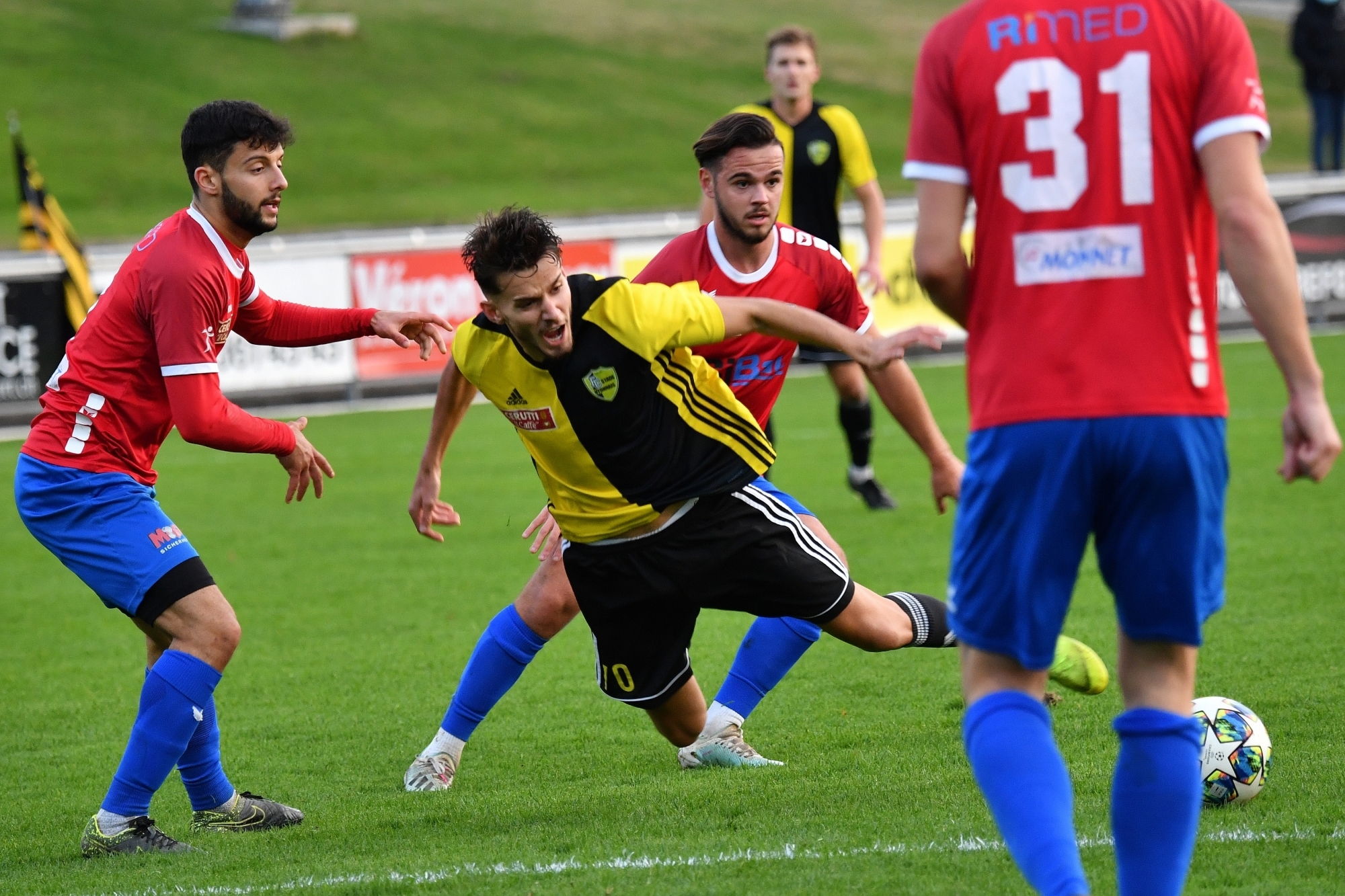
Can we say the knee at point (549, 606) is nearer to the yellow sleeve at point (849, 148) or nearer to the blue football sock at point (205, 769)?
the blue football sock at point (205, 769)

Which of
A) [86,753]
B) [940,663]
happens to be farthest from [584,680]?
[86,753]

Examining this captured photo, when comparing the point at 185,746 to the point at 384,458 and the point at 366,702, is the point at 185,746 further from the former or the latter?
the point at 384,458

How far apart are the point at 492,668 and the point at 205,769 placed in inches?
36.0

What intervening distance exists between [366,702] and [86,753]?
3.34 feet

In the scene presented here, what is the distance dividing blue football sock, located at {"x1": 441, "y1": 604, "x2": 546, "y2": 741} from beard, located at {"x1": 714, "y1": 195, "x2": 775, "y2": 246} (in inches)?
54.1

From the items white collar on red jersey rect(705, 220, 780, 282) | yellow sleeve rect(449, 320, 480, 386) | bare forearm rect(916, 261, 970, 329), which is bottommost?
yellow sleeve rect(449, 320, 480, 386)

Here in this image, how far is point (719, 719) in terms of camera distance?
5.03m

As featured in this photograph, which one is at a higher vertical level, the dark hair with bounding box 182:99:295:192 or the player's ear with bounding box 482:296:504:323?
the dark hair with bounding box 182:99:295:192

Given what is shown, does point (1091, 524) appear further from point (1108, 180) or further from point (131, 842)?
point (131, 842)

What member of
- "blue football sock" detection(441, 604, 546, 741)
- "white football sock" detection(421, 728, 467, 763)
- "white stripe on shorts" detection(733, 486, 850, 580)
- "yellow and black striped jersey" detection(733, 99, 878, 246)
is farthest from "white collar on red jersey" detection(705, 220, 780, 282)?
"yellow and black striped jersey" detection(733, 99, 878, 246)

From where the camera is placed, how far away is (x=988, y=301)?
2.98 metres

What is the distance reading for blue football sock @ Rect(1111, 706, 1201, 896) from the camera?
296 centimetres

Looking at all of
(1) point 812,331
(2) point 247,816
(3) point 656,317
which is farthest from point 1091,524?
(2) point 247,816

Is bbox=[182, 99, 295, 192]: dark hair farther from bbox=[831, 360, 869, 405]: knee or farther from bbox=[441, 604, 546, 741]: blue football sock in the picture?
bbox=[831, 360, 869, 405]: knee
